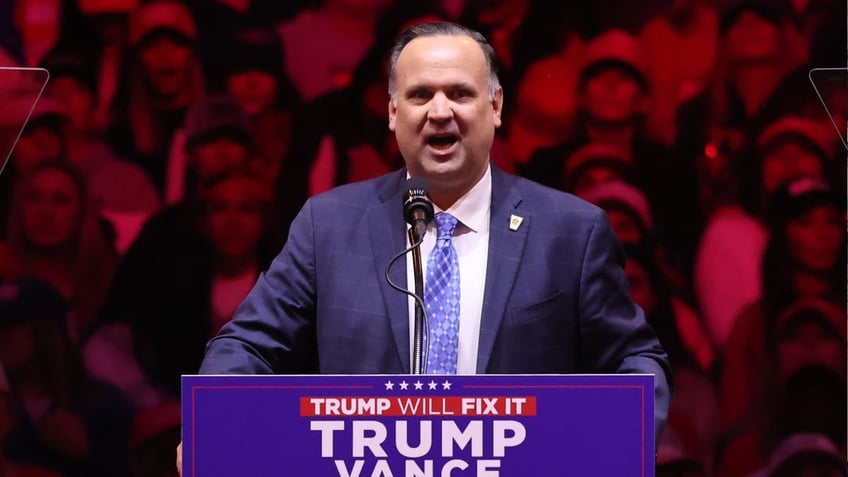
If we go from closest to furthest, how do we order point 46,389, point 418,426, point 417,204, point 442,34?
point 418,426 → point 417,204 → point 442,34 → point 46,389

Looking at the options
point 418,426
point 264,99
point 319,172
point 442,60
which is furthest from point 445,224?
point 264,99

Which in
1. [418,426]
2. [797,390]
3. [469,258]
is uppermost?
[469,258]

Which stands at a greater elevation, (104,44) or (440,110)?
(104,44)

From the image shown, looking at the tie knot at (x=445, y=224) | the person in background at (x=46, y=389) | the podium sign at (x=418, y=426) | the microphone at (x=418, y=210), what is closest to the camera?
the podium sign at (x=418, y=426)

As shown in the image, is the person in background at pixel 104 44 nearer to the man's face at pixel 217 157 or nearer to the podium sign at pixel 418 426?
the man's face at pixel 217 157

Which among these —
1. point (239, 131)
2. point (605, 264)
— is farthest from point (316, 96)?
point (605, 264)

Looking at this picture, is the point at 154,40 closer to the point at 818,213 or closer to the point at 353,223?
the point at 353,223

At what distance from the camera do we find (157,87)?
3.40 meters

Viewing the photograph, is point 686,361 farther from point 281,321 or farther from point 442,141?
point 281,321

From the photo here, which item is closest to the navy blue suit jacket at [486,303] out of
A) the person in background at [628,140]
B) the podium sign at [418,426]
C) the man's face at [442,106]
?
the man's face at [442,106]

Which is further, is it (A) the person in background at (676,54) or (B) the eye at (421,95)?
(A) the person in background at (676,54)

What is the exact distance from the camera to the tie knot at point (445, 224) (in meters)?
2.15

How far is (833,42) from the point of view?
136 inches

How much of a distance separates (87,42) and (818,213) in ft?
7.48
